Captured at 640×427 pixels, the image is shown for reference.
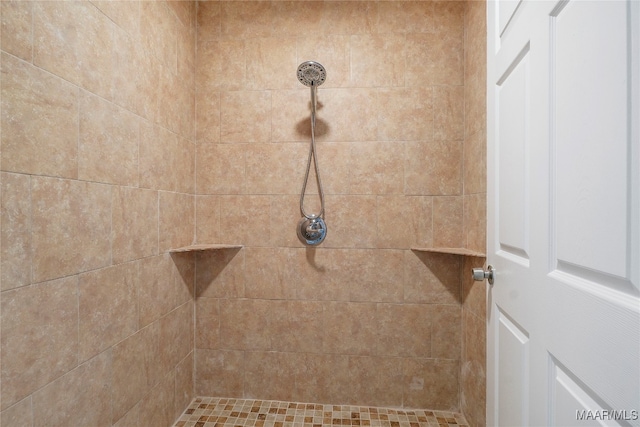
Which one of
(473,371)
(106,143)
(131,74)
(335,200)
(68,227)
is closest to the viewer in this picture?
(68,227)

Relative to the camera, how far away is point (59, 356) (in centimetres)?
93

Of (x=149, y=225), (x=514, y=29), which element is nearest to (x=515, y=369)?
(x=514, y=29)

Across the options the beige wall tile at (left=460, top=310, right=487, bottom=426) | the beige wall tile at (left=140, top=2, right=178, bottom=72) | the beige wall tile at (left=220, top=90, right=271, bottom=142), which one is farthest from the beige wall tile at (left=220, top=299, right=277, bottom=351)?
the beige wall tile at (left=140, top=2, right=178, bottom=72)

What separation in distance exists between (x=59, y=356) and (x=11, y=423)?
17 centimetres

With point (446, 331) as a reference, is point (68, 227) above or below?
above

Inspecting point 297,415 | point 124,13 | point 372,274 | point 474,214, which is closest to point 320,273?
point 372,274

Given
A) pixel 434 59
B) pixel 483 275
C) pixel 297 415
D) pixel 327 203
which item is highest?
pixel 434 59

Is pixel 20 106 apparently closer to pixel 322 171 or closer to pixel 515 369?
pixel 322 171

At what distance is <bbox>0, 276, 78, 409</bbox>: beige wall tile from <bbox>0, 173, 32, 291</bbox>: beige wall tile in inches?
1.5

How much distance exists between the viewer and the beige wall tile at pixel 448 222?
1683 mm

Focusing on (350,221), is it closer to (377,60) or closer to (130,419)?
(377,60)

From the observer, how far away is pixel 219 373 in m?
1.77

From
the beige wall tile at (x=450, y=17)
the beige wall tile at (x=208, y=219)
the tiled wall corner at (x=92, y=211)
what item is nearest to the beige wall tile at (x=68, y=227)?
the tiled wall corner at (x=92, y=211)

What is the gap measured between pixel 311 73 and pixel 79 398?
1.52m
